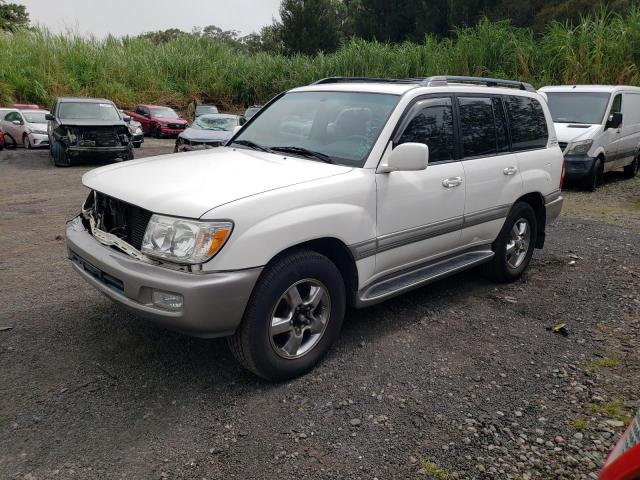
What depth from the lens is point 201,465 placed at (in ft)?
8.52

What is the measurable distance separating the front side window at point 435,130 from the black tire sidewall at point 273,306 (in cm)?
119

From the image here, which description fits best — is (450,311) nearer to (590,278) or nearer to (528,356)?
(528,356)

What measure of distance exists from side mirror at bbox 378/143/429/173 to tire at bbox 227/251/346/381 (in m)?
0.78

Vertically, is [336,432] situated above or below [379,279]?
below

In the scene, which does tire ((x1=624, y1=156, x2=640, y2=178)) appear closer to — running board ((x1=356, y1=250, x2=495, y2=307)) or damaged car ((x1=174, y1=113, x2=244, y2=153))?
running board ((x1=356, y1=250, x2=495, y2=307))

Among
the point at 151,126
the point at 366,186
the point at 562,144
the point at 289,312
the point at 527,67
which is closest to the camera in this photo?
the point at 289,312

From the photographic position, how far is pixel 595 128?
33.2ft

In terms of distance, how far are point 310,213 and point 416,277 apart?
123 cm

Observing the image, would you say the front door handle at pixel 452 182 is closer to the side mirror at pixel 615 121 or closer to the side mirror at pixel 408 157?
the side mirror at pixel 408 157

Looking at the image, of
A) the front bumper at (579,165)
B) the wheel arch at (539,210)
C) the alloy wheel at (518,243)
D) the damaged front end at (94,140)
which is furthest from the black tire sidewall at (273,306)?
the damaged front end at (94,140)

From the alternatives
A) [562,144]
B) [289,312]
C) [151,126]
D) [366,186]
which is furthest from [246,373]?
[151,126]

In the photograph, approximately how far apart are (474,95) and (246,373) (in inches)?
115

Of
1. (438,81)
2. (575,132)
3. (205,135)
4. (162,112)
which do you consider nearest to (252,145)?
(438,81)

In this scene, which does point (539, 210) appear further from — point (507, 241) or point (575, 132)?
point (575, 132)
